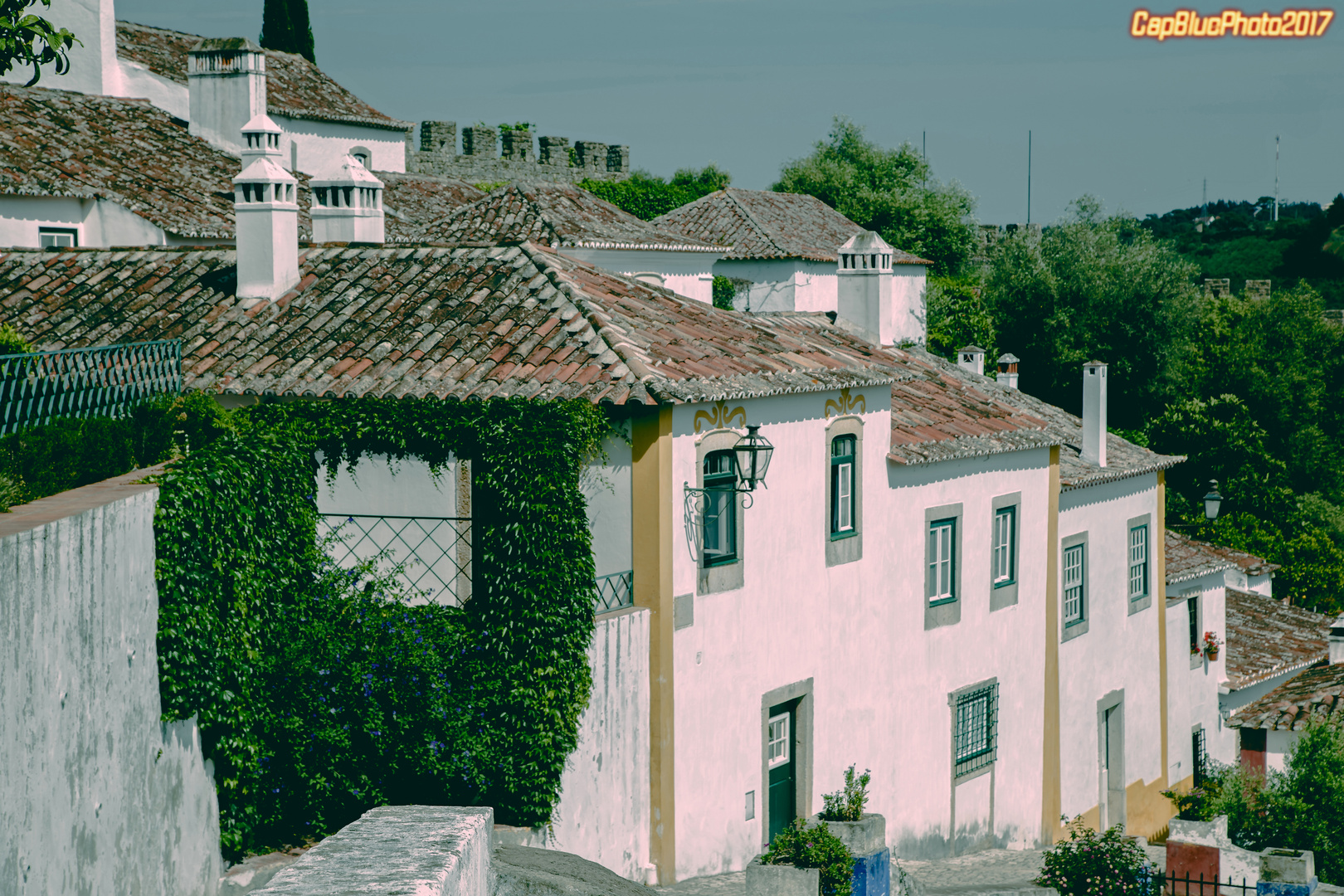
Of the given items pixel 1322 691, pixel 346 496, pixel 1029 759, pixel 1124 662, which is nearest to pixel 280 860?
pixel 346 496

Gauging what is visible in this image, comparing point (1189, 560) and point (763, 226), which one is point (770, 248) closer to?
point (763, 226)

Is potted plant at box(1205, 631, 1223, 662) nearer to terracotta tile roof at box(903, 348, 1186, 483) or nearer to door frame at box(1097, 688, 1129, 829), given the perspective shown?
terracotta tile roof at box(903, 348, 1186, 483)

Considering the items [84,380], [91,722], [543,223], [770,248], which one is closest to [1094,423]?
[543,223]

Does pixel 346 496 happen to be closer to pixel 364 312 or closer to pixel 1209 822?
pixel 364 312

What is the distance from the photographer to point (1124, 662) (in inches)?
936

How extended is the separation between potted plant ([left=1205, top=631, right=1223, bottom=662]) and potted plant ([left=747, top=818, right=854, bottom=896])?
17.6 meters

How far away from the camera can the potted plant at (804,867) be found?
11570 millimetres

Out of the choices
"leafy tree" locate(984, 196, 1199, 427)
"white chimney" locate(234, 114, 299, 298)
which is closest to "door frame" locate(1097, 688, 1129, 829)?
"white chimney" locate(234, 114, 299, 298)

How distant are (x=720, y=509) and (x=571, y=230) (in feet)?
50.4

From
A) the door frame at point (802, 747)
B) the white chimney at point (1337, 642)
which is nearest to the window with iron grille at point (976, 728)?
the door frame at point (802, 747)

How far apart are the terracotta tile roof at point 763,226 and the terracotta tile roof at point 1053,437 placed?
1535 cm

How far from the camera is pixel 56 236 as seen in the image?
2295cm

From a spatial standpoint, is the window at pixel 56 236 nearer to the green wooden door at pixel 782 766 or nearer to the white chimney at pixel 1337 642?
the green wooden door at pixel 782 766

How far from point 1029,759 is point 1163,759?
6.42 meters
